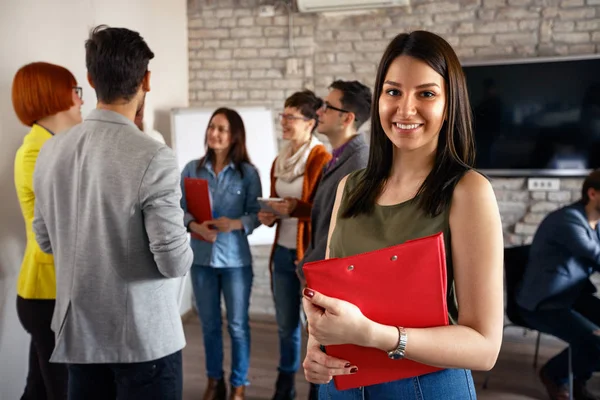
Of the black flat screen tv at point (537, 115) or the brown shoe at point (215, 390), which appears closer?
the brown shoe at point (215, 390)

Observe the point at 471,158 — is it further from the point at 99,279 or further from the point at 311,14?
the point at 311,14

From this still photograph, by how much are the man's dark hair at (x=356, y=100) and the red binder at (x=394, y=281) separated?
5.46 ft

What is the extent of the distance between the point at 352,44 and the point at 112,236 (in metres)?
3.16

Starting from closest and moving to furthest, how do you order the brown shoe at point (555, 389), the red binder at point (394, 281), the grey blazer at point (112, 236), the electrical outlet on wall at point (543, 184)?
the red binder at point (394, 281)
the grey blazer at point (112, 236)
the brown shoe at point (555, 389)
the electrical outlet on wall at point (543, 184)

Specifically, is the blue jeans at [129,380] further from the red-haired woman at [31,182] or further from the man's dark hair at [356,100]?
the man's dark hair at [356,100]

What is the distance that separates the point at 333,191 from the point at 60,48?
1.73 metres

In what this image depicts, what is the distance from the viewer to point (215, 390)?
295cm

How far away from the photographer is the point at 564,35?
379 cm

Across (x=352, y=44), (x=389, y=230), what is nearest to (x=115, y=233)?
(x=389, y=230)

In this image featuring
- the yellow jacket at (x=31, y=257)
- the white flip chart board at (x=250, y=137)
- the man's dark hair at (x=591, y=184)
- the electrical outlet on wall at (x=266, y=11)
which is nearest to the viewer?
the yellow jacket at (x=31, y=257)

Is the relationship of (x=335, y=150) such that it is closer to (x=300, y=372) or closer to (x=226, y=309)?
(x=226, y=309)

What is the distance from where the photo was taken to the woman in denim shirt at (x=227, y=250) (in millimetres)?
2828

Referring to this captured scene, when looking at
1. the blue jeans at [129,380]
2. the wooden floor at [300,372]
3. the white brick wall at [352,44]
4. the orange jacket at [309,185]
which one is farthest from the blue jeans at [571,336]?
the blue jeans at [129,380]

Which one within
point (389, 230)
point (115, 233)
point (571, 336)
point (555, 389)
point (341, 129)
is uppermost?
point (341, 129)
